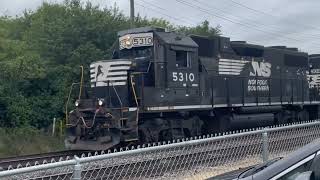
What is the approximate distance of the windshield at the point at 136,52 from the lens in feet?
50.6

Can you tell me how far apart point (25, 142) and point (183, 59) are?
21.3ft

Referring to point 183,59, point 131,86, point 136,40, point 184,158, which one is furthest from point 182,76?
point 184,158

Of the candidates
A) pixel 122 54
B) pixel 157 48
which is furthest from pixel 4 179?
pixel 122 54

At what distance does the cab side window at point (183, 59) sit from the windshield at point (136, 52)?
971 millimetres

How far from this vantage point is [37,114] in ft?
72.8

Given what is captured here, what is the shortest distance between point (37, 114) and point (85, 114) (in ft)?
27.2

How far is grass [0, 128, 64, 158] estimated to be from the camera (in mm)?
17359

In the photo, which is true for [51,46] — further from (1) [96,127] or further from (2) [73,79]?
(1) [96,127]

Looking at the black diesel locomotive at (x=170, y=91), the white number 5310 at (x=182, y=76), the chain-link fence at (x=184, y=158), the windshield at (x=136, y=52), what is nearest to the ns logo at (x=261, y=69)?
the black diesel locomotive at (x=170, y=91)

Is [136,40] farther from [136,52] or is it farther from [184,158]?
[184,158]

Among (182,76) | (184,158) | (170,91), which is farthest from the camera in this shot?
(182,76)

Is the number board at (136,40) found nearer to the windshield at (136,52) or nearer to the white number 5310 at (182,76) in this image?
the windshield at (136,52)

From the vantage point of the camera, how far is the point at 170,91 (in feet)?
49.9

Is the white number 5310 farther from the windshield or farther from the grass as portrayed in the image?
the grass
